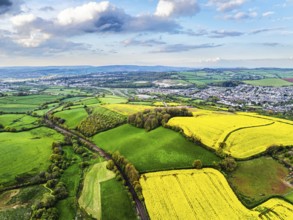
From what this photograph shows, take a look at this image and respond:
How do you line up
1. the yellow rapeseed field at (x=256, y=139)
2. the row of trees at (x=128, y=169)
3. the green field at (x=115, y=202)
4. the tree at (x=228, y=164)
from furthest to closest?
the yellow rapeseed field at (x=256, y=139) < the tree at (x=228, y=164) < the row of trees at (x=128, y=169) < the green field at (x=115, y=202)

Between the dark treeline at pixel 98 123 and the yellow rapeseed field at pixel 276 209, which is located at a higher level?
Result: the dark treeline at pixel 98 123

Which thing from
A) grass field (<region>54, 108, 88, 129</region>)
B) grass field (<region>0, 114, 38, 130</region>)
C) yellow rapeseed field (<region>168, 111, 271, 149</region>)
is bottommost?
grass field (<region>0, 114, 38, 130</region>)

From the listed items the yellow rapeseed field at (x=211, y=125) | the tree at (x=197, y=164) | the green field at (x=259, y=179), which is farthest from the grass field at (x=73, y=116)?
the green field at (x=259, y=179)

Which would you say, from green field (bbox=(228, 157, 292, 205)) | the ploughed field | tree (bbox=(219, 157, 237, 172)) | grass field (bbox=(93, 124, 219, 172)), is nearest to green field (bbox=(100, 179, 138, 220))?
grass field (bbox=(93, 124, 219, 172))

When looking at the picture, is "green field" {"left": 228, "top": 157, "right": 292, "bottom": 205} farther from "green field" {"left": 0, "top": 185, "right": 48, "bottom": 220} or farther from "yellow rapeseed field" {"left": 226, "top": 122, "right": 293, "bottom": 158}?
"green field" {"left": 0, "top": 185, "right": 48, "bottom": 220}

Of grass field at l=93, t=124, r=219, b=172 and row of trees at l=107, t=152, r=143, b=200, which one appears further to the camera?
grass field at l=93, t=124, r=219, b=172

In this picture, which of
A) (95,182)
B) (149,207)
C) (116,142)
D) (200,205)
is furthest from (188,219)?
(116,142)

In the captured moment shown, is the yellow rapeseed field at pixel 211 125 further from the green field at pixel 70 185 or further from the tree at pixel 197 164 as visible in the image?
the green field at pixel 70 185

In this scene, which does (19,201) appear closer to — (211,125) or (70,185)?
(70,185)
